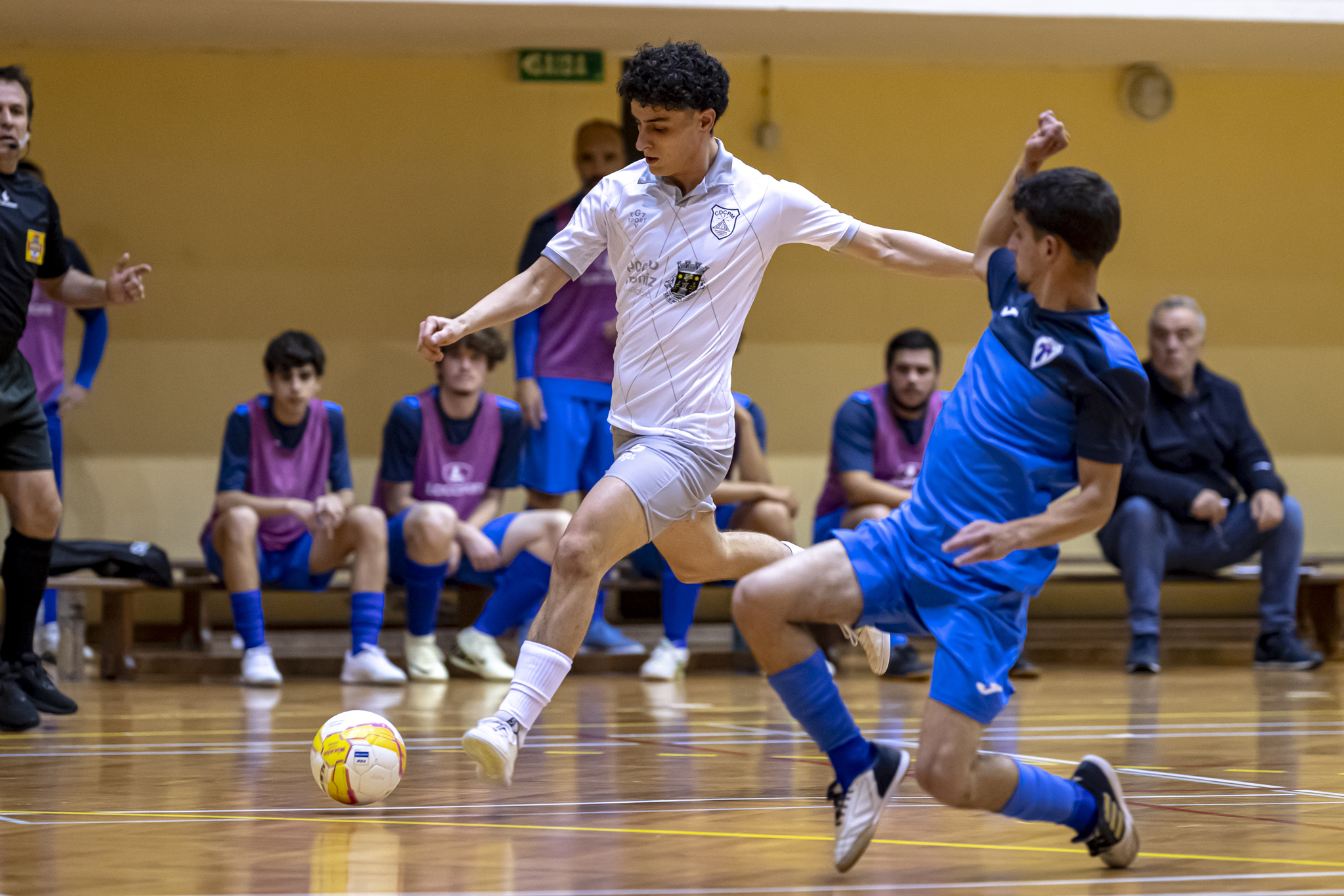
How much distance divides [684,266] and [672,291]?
68 millimetres

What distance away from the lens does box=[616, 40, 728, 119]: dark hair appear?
359 cm

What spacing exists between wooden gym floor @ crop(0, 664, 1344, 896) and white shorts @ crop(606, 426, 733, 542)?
0.64 m

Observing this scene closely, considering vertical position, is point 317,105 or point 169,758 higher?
point 317,105

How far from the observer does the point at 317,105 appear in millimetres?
8312

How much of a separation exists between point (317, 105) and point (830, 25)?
9.07 feet

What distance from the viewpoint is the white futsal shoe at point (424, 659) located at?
6645 mm

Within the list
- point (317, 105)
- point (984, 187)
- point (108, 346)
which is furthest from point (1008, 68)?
point (108, 346)

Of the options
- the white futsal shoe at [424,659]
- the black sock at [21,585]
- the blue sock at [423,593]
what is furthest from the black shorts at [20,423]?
the white futsal shoe at [424,659]

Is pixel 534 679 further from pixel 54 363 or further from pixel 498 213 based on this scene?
pixel 498 213

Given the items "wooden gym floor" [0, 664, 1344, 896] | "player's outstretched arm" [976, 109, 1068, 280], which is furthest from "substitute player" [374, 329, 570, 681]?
"player's outstretched arm" [976, 109, 1068, 280]

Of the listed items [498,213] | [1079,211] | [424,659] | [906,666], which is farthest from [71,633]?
[1079,211]

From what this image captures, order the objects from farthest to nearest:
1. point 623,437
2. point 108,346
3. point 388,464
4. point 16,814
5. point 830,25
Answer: point 108,346 < point 830,25 < point 388,464 < point 623,437 < point 16,814

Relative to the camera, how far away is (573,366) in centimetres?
713

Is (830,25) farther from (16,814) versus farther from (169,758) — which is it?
(16,814)
